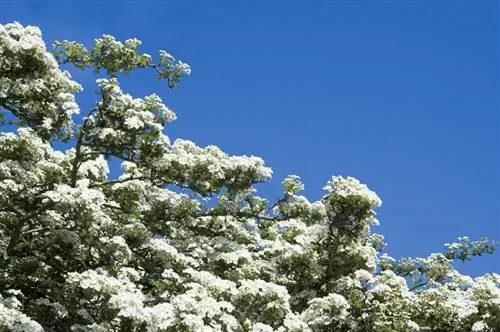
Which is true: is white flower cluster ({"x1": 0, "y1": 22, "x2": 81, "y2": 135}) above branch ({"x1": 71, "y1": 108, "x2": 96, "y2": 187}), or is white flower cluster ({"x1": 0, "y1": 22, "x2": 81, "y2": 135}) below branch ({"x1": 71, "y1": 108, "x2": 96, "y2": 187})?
above

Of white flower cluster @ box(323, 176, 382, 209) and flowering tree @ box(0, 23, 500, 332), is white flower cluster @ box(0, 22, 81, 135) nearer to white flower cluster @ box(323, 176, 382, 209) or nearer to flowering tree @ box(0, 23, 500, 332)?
flowering tree @ box(0, 23, 500, 332)

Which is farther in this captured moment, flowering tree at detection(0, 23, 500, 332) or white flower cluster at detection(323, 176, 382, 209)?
white flower cluster at detection(323, 176, 382, 209)

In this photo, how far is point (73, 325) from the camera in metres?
14.8

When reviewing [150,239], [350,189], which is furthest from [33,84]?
[350,189]

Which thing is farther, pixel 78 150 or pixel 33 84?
pixel 78 150

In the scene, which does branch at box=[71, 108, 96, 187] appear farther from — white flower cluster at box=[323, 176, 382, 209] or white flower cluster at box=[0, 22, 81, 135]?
white flower cluster at box=[323, 176, 382, 209]

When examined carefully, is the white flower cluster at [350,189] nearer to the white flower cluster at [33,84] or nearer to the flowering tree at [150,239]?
Result: the flowering tree at [150,239]

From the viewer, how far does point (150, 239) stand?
17.8 m

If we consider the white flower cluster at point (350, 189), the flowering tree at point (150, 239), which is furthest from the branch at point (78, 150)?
the white flower cluster at point (350, 189)

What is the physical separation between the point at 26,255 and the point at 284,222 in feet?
24.6

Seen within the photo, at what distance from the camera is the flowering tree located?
15.0 metres

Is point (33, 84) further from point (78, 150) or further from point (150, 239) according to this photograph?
point (150, 239)

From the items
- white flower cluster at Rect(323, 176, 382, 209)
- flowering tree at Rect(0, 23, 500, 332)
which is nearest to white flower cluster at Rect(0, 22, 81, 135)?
flowering tree at Rect(0, 23, 500, 332)

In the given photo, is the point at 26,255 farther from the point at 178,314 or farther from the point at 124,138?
the point at 178,314
